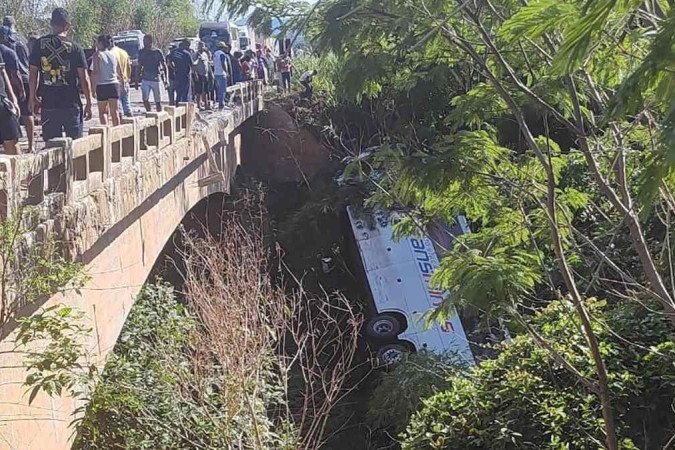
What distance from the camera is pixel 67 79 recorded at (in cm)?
727

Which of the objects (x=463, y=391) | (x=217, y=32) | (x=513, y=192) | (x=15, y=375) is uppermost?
(x=217, y=32)

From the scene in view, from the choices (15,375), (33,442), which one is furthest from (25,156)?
(33,442)

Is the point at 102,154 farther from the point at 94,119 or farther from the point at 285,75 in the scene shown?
the point at 285,75

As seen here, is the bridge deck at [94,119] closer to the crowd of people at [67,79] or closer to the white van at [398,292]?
the crowd of people at [67,79]

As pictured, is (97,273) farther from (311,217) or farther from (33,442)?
(311,217)

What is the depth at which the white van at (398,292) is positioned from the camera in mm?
14867

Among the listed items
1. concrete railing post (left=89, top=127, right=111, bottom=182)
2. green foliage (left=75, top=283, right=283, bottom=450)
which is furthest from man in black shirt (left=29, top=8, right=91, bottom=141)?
green foliage (left=75, top=283, right=283, bottom=450)

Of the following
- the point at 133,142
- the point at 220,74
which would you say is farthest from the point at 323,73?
the point at 220,74

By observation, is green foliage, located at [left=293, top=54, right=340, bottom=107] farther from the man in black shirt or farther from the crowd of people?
the man in black shirt

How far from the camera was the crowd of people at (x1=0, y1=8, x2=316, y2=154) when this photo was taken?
23.6ft

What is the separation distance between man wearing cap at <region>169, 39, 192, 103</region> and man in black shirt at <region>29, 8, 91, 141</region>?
6.84 m

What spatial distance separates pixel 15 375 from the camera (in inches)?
231

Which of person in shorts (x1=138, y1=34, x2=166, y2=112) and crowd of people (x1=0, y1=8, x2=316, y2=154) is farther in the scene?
person in shorts (x1=138, y1=34, x2=166, y2=112)

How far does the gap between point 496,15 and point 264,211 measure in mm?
16088
